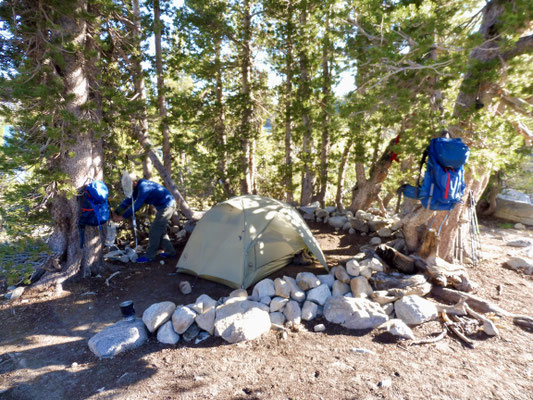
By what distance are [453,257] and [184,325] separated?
223 inches

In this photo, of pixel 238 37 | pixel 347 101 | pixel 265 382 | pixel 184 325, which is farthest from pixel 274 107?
pixel 265 382

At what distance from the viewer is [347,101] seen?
5898 millimetres

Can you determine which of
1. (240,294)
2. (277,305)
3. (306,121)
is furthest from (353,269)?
(306,121)

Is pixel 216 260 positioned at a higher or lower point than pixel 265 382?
higher

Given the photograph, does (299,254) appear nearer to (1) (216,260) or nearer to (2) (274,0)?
(1) (216,260)

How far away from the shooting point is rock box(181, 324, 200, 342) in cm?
443

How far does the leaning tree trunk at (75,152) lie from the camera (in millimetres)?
5555

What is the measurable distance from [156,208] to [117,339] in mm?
3572

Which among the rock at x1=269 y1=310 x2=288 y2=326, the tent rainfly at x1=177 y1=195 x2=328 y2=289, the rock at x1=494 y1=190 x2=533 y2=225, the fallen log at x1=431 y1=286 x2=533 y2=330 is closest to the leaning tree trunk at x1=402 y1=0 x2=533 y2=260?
the fallen log at x1=431 y1=286 x2=533 y2=330

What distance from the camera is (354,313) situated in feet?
15.0

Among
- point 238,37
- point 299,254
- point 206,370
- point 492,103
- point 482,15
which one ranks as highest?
point 238,37

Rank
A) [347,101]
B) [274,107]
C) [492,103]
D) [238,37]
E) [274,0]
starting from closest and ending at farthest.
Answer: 1. [492,103]
2. [347,101]
3. [274,0]
4. [238,37]
5. [274,107]

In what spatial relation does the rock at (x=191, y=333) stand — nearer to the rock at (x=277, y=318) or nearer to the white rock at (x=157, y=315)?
the white rock at (x=157, y=315)

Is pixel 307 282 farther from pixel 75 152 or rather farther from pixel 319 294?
pixel 75 152
